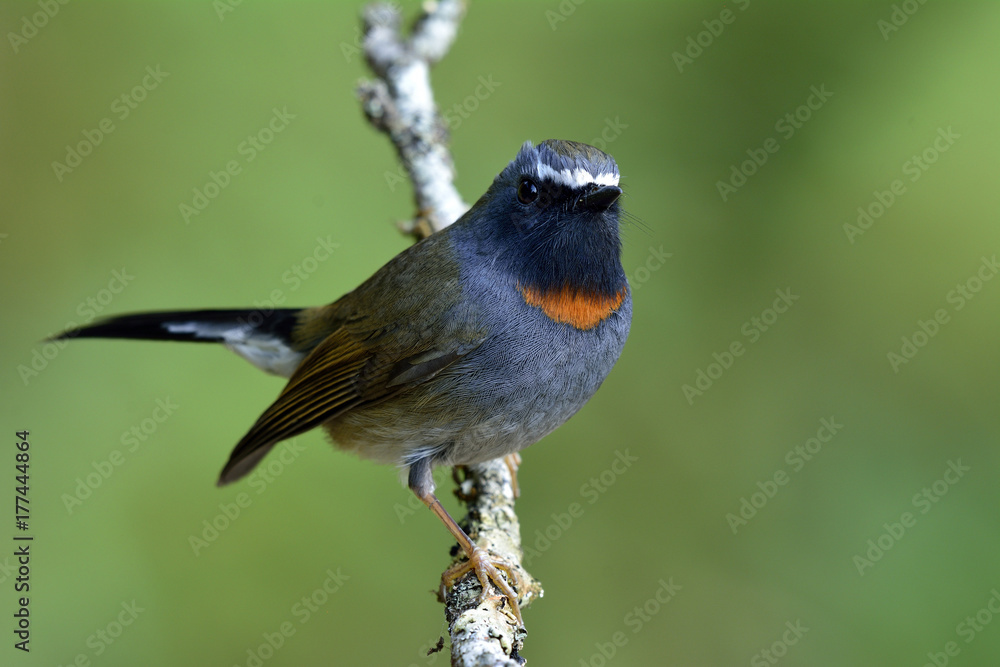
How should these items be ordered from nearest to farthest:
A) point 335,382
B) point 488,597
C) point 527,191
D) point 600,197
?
point 488,597, point 600,197, point 527,191, point 335,382

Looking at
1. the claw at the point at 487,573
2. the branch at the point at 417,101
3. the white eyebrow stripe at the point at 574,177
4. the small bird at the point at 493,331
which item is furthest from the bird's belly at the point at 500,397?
the branch at the point at 417,101

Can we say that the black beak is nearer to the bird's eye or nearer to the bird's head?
the bird's head

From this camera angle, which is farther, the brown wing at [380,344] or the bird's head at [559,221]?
the brown wing at [380,344]

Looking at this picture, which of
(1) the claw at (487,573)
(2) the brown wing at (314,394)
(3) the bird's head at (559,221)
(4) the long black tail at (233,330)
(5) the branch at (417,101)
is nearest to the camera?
(1) the claw at (487,573)

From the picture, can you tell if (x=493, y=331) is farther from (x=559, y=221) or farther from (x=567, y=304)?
(x=559, y=221)

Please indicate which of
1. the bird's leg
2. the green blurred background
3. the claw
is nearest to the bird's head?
the bird's leg

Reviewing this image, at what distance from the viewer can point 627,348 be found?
5754 millimetres

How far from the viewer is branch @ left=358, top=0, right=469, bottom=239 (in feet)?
15.9

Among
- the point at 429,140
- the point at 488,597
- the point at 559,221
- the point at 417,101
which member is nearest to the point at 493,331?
the point at 559,221

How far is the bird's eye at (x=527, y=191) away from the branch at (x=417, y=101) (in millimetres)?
1383

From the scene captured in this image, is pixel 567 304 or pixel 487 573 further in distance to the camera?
pixel 567 304

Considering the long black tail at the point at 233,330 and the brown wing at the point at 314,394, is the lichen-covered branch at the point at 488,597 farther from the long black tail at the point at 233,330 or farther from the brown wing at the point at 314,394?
the long black tail at the point at 233,330

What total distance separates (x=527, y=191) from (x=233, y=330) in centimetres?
214

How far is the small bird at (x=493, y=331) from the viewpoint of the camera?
3381 millimetres
